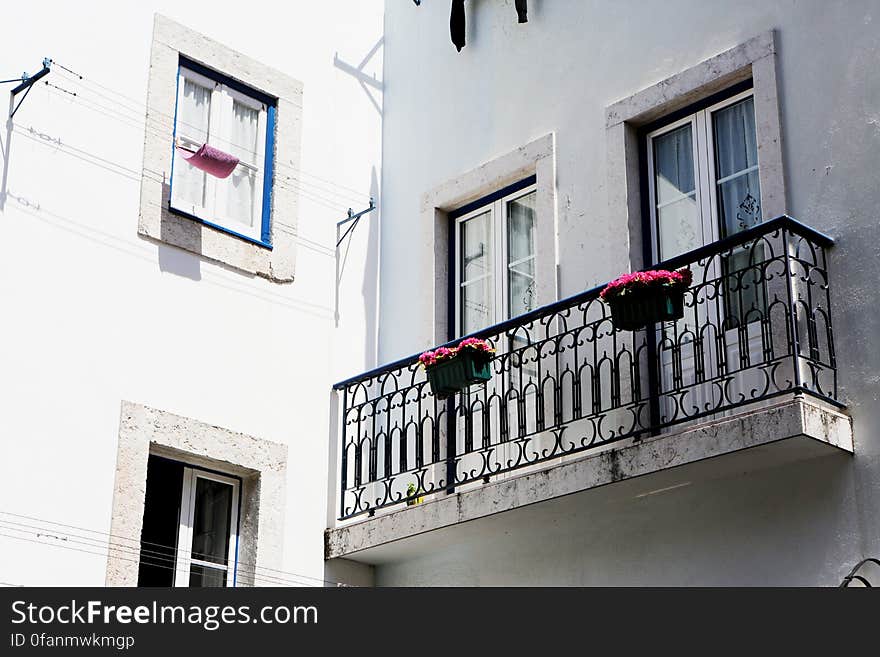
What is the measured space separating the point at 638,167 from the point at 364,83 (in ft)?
8.56

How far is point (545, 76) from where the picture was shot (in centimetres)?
1051

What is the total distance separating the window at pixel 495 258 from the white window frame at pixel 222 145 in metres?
1.41

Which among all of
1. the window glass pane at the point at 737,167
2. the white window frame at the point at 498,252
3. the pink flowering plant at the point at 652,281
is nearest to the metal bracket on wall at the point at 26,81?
the white window frame at the point at 498,252

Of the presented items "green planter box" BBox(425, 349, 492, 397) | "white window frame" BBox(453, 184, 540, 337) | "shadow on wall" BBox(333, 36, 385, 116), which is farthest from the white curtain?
"green planter box" BBox(425, 349, 492, 397)

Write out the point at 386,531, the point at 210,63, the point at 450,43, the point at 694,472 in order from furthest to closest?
1. the point at 450,43
2. the point at 210,63
3. the point at 386,531
4. the point at 694,472

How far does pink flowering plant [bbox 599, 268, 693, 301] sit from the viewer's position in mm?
8391

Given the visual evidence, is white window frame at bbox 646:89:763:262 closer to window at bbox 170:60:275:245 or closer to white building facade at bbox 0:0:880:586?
white building facade at bbox 0:0:880:586

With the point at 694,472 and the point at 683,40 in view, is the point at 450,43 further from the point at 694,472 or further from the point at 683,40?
the point at 694,472

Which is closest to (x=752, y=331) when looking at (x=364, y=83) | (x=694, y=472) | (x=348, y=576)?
(x=694, y=472)

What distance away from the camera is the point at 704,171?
943 centimetres

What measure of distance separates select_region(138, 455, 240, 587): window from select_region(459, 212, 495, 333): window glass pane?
6.38 feet

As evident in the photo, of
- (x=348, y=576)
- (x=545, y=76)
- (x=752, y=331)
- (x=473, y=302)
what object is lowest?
(x=348, y=576)

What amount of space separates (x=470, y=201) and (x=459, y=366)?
1.95 m

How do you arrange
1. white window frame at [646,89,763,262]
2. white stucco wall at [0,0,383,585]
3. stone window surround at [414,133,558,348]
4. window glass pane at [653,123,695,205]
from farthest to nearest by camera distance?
stone window surround at [414,133,558,348] → window glass pane at [653,123,695,205] → white window frame at [646,89,763,262] → white stucco wall at [0,0,383,585]
